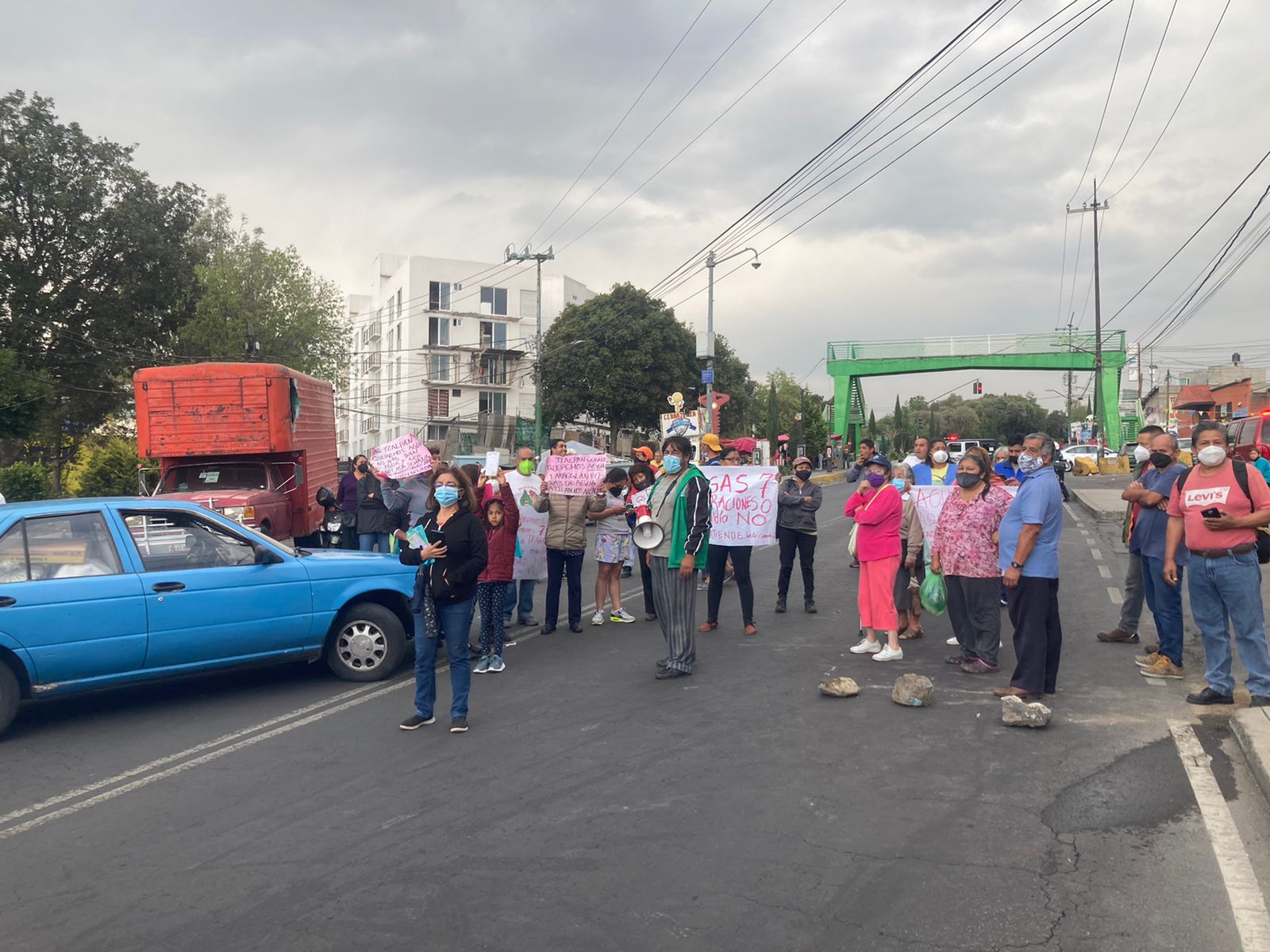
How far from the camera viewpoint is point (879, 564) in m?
8.56

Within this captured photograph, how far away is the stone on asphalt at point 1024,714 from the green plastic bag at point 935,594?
2.42 meters

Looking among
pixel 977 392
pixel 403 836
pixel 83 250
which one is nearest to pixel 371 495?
pixel 403 836

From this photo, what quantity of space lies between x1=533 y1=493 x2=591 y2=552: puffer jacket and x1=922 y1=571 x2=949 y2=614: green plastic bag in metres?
3.35

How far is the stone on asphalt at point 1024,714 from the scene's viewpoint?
6.28 m

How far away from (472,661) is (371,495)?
411 cm

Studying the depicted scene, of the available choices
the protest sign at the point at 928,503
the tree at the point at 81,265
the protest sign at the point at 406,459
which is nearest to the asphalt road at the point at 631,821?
the protest sign at the point at 928,503

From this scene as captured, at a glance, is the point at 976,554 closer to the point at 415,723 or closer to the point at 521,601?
the point at 415,723

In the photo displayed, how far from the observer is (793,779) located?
542 cm

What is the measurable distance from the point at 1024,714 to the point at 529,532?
5.58 m

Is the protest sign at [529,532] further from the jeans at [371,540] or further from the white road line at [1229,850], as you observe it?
the white road line at [1229,850]

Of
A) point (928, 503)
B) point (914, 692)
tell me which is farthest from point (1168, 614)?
point (928, 503)

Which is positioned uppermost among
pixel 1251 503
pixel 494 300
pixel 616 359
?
pixel 494 300

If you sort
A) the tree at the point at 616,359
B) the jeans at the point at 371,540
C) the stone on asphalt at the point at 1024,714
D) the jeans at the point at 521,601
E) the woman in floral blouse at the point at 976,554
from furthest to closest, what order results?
the tree at the point at 616,359 → the jeans at the point at 371,540 → the jeans at the point at 521,601 → the woman in floral blouse at the point at 976,554 → the stone on asphalt at the point at 1024,714

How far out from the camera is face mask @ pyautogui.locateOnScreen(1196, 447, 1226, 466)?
21.2 ft
